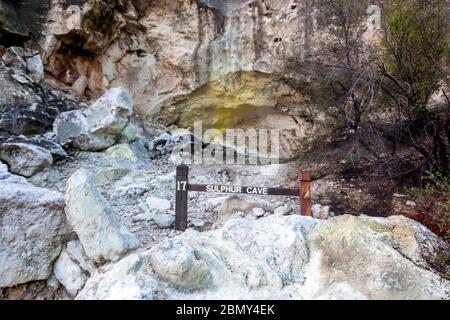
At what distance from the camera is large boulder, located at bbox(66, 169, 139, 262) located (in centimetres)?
312

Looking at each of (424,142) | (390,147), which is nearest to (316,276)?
(424,142)

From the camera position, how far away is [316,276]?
2.54 m

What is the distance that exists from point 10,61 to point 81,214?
6.55 meters

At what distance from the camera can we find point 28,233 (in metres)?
3.59

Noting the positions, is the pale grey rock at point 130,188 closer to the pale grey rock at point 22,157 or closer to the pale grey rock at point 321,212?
the pale grey rock at point 22,157

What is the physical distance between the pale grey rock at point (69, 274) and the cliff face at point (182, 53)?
6.36 metres

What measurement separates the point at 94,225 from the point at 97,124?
4203 mm

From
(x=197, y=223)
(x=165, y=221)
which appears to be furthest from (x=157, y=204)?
(x=197, y=223)

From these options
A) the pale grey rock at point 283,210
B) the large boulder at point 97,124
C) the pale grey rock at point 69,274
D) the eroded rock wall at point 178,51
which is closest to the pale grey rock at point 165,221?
the pale grey rock at point 69,274

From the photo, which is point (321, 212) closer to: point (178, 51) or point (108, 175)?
point (108, 175)

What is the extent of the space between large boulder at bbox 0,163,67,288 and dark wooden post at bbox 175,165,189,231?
4.31ft

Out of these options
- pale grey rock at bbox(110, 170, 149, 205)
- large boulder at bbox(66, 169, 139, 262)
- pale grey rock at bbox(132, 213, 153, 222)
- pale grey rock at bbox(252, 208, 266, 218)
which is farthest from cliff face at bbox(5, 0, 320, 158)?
large boulder at bbox(66, 169, 139, 262)

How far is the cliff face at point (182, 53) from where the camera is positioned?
8.59 m
